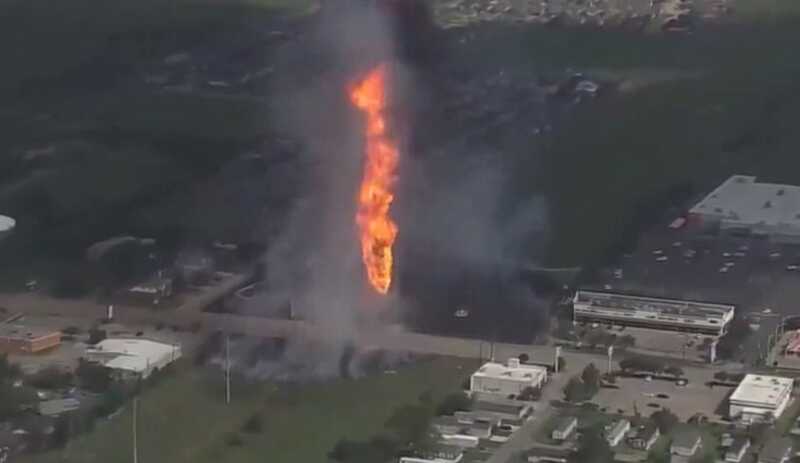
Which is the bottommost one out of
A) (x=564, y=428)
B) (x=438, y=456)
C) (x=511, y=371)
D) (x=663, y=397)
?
(x=438, y=456)

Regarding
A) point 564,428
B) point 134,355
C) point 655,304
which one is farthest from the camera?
point 655,304

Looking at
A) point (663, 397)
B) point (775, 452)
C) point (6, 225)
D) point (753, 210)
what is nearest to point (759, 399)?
point (663, 397)

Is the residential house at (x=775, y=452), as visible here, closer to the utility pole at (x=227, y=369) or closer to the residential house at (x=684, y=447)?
the residential house at (x=684, y=447)

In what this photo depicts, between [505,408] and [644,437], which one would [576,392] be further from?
[644,437]

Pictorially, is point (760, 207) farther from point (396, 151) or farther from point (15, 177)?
point (15, 177)

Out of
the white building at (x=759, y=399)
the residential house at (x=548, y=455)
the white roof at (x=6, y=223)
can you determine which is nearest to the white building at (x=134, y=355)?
the residential house at (x=548, y=455)

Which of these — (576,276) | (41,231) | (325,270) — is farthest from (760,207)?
(41,231)
